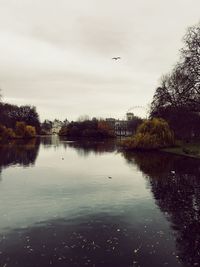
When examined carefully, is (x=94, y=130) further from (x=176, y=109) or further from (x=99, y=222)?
(x=99, y=222)

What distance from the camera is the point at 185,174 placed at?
35.1m

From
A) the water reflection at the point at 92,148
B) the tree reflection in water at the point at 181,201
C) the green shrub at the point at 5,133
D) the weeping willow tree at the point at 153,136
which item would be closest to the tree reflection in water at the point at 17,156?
the water reflection at the point at 92,148

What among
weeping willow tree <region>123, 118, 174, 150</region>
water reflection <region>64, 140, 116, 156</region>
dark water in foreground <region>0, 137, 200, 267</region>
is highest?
weeping willow tree <region>123, 118, 174, 150</region>

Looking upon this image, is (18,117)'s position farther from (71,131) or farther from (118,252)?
(118,252)

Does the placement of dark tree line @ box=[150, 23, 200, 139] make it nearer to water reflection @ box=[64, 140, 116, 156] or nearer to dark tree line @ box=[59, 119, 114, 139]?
water reflection @ box=[64, 140, 116, 156]

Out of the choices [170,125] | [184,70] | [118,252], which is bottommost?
[118,252]

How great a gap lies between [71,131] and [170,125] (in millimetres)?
113346

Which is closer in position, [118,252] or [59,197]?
[118,252]

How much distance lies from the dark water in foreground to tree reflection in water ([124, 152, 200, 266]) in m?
0.04

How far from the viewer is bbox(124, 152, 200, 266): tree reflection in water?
47.4 ft

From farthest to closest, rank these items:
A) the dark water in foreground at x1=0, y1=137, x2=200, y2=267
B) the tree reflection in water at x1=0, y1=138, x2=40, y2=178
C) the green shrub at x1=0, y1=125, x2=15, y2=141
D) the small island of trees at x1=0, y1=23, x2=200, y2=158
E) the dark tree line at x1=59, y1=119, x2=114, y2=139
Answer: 1. the dark tree line at x1=59, y1=119, x2=114, y2=139
2. the green shrub at x1=0, y1=125, x2=15, y2=141
3. the small island of trees at x1=0, y1=23, x2=200, y2=158
4. the tree reflection in water at x1=0, y1=138, x2=40, y2=178
5. the dark water in foreground at x1=0, y1=137, x2=200, y2=267

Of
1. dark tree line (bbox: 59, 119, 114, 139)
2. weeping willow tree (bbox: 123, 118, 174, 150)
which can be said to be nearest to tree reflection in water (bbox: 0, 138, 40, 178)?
weeping willow tree (bbox: 123, 118, 174, 150)

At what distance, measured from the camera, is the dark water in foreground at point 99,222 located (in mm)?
13383

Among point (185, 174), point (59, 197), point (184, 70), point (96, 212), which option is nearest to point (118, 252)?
point (96, 212)
